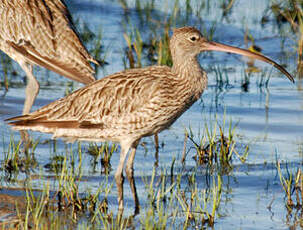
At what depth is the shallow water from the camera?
6898 millimetres

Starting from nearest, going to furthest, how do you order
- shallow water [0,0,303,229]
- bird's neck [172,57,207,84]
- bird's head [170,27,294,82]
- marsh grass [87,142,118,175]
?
shallow water [0,0,303,229], bird's neck [172,57,207,84], bird's head [170,27,294,82], marsh grass [87,142,118,175]

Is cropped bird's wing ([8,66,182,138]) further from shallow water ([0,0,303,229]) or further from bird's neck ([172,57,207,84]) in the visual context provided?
shallow water ([0,0,303,229])

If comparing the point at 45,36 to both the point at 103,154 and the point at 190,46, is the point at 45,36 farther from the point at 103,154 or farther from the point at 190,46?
the point at 190,46

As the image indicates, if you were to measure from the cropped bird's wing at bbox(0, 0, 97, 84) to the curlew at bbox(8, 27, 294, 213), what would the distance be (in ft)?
4.28

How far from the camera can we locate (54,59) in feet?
28.7

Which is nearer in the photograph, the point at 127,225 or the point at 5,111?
the point at 127,225

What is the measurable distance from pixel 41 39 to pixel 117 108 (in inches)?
94.1

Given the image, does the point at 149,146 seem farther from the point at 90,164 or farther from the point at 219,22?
the point at 219,22

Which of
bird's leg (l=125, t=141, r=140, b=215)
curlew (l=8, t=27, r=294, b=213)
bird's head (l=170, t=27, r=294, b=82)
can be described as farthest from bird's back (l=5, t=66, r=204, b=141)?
bird's leg (l=125, t=141, r=140, b=215)

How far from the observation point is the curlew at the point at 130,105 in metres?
6.79

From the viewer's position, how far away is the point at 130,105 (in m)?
6.89

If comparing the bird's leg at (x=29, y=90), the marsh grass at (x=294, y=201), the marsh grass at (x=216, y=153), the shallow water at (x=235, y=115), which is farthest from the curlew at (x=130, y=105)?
the bird's leg at (x=29, y=90)

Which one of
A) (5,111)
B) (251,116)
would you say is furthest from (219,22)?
(5,111)

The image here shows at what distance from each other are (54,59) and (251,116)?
2.76 m
